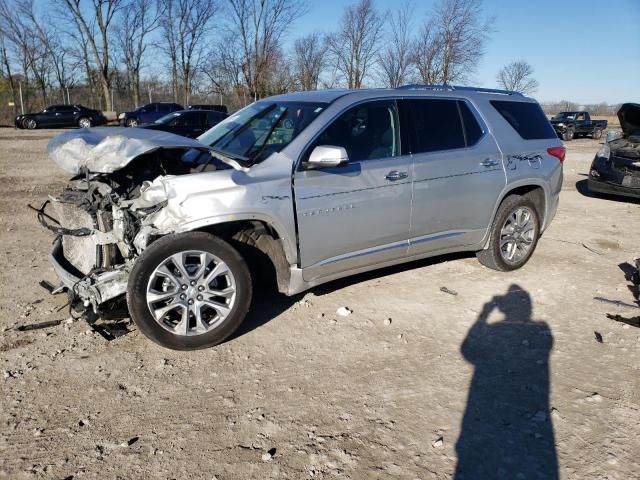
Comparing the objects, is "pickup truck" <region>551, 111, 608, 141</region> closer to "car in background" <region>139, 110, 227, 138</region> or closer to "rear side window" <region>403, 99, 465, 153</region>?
"car in background" <region>139, 110, 227, 138</region>

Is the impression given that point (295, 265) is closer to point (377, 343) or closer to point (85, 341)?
point (377, 343)

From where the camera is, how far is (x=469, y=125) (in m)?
4.80

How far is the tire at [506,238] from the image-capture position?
16.7 feet

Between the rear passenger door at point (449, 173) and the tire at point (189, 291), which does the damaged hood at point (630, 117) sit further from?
the tire at point (189, 291)

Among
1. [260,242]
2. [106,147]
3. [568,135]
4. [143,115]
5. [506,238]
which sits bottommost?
[506,238]

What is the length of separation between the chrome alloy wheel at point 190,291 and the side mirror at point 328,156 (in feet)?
3.32

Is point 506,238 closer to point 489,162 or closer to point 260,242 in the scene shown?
point 489,162

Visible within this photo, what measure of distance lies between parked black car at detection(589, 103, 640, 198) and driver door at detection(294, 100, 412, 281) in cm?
667

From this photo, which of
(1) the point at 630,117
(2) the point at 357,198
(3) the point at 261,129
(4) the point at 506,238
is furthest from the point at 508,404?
(1) the point at 630,117

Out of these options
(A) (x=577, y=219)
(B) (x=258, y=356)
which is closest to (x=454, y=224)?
(B) (x=258, y=356)

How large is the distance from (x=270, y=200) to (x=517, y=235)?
120 inches

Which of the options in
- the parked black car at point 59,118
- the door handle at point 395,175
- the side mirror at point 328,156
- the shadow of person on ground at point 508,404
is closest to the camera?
the shadow of person on ground at point 508,404

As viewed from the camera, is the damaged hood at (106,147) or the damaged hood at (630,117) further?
the damaged hood at (630,117)

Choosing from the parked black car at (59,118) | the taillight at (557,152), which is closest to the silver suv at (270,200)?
the taillight at (557,152)
